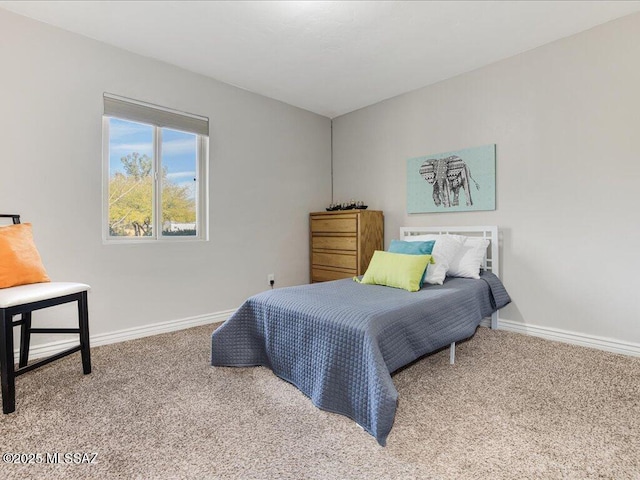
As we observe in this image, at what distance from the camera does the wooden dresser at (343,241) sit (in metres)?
3.66

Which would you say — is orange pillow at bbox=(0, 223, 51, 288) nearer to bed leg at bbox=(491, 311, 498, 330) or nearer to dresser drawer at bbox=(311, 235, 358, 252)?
dresser drawer at bbox=(311, 235, 358, 252)

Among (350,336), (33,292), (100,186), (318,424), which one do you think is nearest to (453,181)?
(350,336)

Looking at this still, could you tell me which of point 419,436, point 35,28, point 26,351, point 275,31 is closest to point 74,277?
point 26,351

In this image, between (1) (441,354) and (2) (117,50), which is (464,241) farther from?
(2) (117,50)

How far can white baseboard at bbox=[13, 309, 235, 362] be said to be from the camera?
2.45 metres

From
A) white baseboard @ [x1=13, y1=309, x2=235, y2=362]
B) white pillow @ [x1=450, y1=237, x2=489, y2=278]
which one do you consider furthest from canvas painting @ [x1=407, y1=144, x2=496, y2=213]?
white baseboard @ [x1=13, y1=309, x2=235, y2=362]

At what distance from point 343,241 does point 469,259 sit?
1351mm

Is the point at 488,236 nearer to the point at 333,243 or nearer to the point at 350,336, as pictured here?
the point at 333,243

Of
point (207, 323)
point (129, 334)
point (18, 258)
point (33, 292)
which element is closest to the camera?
point (33, 292)

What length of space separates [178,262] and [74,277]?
31.2 inches

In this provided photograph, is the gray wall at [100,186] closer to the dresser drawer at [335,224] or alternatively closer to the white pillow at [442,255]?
the dresser drawer at [335,224]

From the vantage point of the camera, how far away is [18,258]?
2037 millimetres

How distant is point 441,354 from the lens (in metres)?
2.46

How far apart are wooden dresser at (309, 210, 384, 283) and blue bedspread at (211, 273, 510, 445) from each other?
3.51 feet
